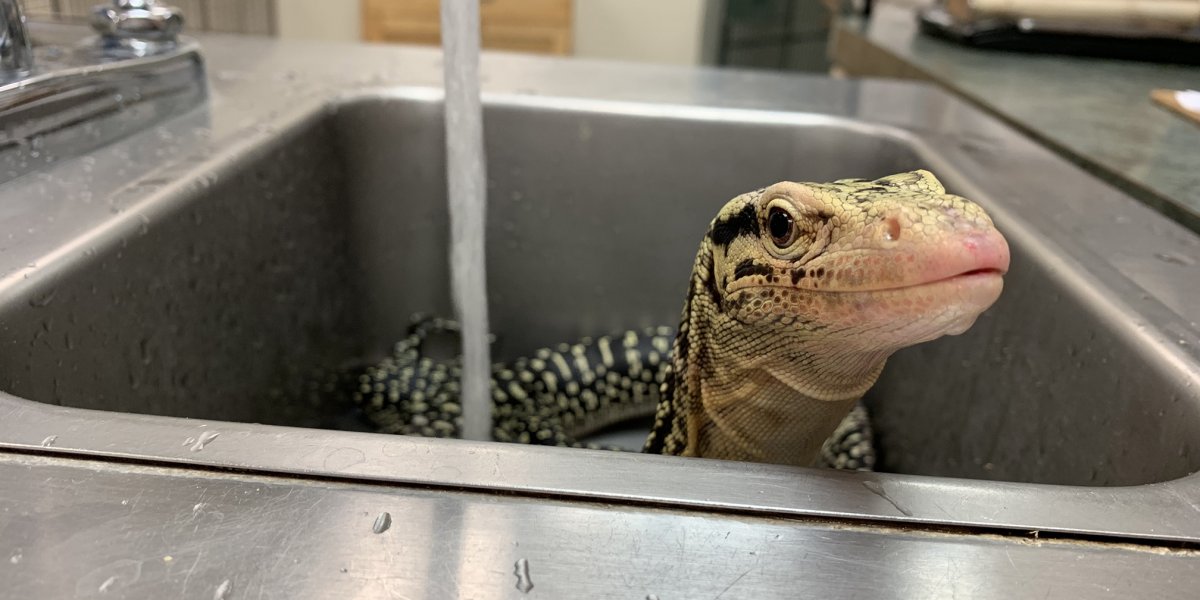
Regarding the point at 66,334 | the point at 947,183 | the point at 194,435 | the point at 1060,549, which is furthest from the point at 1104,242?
the point at 66,334

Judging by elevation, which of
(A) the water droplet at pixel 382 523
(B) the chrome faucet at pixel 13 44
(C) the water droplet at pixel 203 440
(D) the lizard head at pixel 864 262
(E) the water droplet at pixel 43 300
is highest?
(B) the chrome faucet at pixel 13 44

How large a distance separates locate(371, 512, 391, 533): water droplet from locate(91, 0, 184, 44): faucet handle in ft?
2.89

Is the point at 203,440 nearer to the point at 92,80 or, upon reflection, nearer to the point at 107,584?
the point at 107,584

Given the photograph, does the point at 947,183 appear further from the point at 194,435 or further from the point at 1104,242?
the point at 194,435

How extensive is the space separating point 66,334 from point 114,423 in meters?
0.22

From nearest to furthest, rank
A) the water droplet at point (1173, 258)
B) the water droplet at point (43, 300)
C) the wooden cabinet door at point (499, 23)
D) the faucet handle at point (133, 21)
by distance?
the water droplet at point (43, 300), the water droplet at point (1173, 258), the faucet handle at point (133, 21), the wooden cabinet door at point (499, 23)

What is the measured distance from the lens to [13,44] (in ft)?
2.62

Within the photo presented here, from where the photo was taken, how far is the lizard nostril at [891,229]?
0.47m

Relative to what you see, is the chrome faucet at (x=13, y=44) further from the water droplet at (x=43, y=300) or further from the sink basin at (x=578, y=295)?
the water droplet at (x=43, y=300)

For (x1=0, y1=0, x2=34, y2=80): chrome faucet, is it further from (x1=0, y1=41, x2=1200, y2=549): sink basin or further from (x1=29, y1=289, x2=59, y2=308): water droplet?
(x1=29, y1=289, x2=59, y2=308): water droplet

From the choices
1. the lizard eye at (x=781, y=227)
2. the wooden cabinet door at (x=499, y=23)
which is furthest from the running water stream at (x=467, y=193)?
the wooden cabinet door at (x=499, y=23)

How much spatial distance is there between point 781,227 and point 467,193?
497 mm

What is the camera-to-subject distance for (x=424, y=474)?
0.42m

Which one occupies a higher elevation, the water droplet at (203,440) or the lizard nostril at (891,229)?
the lizard nostril at (891,229)
